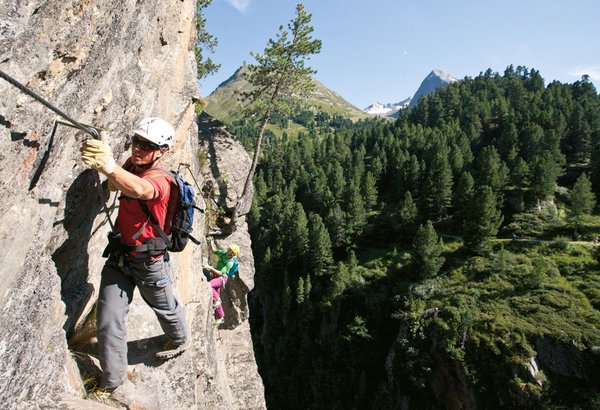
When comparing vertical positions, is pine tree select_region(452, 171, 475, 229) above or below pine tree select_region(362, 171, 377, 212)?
below

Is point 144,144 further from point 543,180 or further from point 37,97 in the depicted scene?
point 543,180

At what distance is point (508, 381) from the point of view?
38.7 m

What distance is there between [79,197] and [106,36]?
8.53ft

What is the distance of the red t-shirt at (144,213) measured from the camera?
509cm

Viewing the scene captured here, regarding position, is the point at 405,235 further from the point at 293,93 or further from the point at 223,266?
the point at 223,266

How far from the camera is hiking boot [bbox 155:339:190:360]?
22.6ft

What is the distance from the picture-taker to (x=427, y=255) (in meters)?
58.7

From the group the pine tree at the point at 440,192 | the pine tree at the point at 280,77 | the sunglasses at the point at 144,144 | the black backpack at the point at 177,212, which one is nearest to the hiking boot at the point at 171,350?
the black backpack at the point at 177,212

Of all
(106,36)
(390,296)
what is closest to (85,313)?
(106,36)

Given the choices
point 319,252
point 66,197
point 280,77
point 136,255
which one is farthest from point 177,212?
point 319,252

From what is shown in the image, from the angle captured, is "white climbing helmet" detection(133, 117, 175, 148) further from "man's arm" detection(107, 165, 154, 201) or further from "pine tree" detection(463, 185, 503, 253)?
"pine tree" detection(463, 185, 503, 253)

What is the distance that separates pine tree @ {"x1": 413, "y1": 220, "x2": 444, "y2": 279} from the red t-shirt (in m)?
58.0

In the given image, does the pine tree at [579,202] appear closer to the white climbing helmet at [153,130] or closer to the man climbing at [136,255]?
the man climbing at [136,255]

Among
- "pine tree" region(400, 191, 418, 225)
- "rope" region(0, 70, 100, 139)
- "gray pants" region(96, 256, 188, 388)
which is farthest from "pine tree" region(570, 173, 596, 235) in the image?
"rope" region(0, 70, 100, 139)
